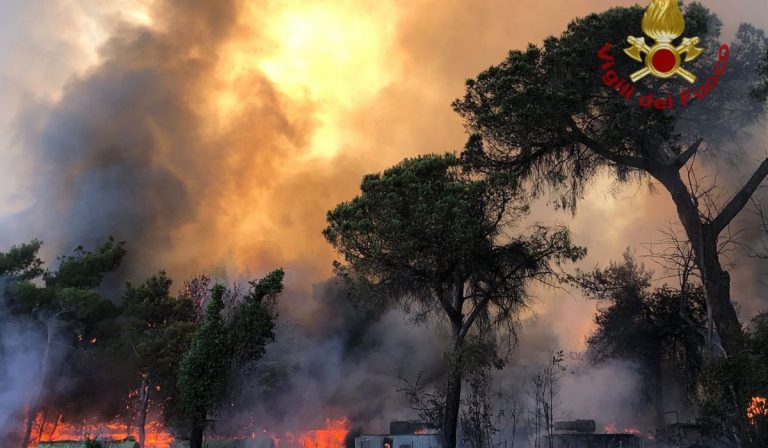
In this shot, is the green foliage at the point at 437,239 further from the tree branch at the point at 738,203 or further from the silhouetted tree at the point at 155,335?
the silhouetted tree at the point at 155,335

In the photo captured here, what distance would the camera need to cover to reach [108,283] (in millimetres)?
55219

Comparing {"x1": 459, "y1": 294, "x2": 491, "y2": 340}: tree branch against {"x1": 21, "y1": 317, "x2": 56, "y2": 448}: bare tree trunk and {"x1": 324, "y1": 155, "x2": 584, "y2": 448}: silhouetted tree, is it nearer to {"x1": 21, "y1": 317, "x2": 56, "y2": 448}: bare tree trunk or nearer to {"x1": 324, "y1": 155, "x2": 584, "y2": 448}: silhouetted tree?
{"x1": 324, "y1": 155, "x2": 584, "y2": 448}: silhouetted tree

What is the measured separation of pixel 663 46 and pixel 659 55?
39 cm

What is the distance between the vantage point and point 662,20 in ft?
78.3

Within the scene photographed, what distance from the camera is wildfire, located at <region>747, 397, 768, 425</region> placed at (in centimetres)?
1423

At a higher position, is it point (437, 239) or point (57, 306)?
point (437, 239)

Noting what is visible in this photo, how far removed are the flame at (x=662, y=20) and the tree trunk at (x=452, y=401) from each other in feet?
51.9

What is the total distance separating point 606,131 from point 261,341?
18119mm

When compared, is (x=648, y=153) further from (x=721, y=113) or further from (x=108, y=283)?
(x=108, y=283)

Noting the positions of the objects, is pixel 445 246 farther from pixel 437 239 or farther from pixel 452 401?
pixel 452 401

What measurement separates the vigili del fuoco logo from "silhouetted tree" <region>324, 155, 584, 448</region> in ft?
22.4

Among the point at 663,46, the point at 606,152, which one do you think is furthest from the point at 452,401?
the point at 663,46

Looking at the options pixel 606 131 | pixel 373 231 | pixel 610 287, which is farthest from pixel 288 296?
pixel 606 131

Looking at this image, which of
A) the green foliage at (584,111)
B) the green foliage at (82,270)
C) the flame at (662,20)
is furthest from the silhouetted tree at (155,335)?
the flame at (662,20)
